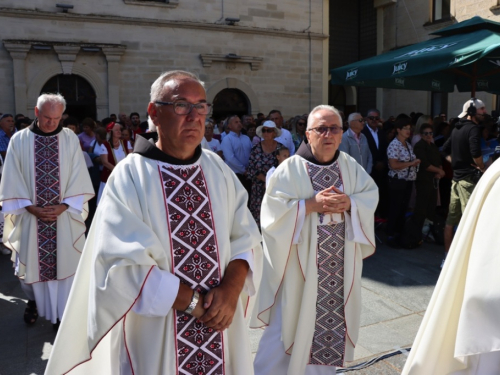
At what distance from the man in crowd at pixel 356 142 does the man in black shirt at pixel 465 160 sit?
4.81 feet

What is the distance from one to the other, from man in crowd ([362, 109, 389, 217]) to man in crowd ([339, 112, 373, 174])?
0.64 metres

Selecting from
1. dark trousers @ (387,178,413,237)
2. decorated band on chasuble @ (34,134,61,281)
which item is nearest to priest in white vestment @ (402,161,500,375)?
decorated band on chasuble @ (34,134,61,281)

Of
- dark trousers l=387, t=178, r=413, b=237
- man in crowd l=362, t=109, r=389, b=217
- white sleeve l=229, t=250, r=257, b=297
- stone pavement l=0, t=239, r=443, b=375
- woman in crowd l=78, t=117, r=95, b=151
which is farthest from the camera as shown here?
woman in crowd l=78, t=117, r=95, b=151

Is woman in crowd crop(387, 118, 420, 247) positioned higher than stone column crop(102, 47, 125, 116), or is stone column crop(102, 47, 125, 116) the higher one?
stone column crop(102, 47, 125, 116)

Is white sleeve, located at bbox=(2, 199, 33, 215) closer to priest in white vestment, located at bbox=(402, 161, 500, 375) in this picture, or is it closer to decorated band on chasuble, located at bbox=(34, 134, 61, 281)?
decorated band on chasuble, located at bbox=(34, 134, 61, 281)

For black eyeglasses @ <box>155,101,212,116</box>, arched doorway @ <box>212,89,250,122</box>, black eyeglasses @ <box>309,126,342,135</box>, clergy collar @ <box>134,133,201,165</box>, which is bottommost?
clergy collar @ <box>134,133,201,165</box>

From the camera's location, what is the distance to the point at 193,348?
6.91 feet

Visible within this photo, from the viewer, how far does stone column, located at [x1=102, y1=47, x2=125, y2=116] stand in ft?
46.2

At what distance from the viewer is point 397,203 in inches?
283

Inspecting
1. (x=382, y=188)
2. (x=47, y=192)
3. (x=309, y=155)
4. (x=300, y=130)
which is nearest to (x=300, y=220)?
(x=309, y=155)

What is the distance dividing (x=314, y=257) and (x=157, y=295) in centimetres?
162

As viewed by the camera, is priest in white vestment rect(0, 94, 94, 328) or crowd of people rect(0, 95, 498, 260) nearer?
priest in white vestment rect(0, 94, 94, 328)

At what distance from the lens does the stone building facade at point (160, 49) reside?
13250 mm

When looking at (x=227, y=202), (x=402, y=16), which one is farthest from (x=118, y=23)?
(x=227, y=202)
